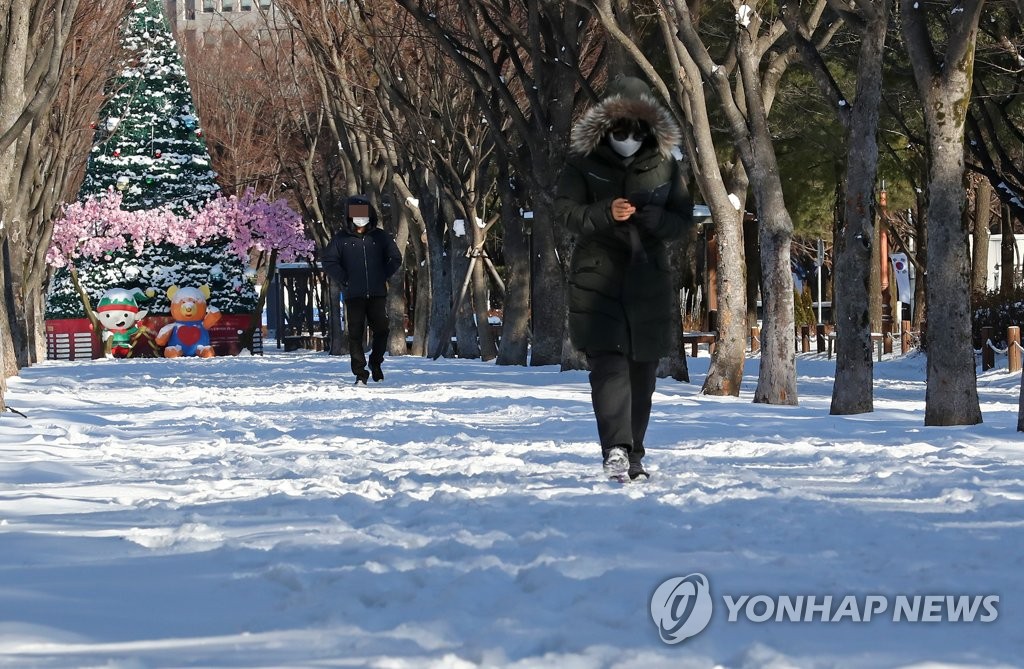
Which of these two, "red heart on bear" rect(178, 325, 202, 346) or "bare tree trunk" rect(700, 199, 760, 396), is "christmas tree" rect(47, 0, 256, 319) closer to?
"red heart on bear" rect(178, 325, 202, 346)

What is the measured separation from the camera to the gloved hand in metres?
7.86

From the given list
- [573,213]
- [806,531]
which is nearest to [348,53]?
[573,213]

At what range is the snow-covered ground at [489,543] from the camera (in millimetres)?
4176

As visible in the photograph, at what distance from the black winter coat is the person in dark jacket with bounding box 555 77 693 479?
10555mm

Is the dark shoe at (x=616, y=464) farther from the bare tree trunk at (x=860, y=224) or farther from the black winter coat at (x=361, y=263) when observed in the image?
the black winter coat at (x=361, y=263)

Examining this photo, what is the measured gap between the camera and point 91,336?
149ft

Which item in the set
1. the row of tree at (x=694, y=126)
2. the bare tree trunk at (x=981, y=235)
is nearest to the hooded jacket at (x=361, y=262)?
the row of tree at (x=694, y=126)

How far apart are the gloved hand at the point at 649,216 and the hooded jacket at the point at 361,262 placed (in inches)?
420

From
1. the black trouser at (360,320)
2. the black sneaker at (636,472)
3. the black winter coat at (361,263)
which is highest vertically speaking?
the black winter coat at (361,263)

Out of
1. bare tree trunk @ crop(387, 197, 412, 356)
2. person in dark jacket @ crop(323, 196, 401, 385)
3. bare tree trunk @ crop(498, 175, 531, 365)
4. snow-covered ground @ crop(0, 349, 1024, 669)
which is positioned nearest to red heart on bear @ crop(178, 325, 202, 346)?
bare tree trunk @ crop(387, 197, 412, 356)

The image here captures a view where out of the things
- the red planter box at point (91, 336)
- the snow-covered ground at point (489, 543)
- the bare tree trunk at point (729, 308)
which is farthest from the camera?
the red planter box at point (91, 336)

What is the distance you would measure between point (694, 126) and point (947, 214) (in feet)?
15.5

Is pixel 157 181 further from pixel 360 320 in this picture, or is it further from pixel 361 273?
pixel 361 273

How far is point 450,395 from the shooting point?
53.5 feet
